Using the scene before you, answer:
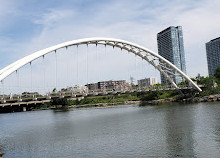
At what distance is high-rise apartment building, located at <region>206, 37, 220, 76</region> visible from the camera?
103 m

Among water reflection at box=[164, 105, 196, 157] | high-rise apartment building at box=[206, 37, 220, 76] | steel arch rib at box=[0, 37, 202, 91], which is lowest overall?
water reflection at box=[164, 105, 196, 157]

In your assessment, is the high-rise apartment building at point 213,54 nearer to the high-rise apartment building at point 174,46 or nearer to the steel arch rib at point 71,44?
the high-rise apartment building at point 174,46

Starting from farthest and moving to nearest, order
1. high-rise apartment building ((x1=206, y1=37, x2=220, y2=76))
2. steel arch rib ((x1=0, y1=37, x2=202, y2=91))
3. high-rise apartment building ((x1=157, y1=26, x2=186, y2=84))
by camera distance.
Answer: high-rise apartment building ((x1=157, y1=26, x2=186, y2=84)) < high-rise apartment building ((x1=206, y1=37, x2=220, y2=76)) < steel arch rib ((x1=0, y1=37, x2=202, y2=91))

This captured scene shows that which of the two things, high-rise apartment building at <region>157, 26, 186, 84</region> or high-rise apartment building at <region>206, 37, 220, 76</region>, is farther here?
high-rise apartment building at <region>157, 26, 186, 84</region>

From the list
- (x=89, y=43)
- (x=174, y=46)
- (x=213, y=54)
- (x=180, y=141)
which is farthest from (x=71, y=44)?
(x=213, y=54)

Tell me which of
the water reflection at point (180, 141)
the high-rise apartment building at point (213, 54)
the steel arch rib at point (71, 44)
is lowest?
the water reflection at point (180, 141)

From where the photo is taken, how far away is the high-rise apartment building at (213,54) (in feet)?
339

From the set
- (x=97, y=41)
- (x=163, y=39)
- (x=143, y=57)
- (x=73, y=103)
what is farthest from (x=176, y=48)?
(x=97, y=41)

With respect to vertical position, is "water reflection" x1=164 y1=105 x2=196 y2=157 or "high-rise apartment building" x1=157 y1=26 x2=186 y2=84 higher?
"high-rise apartment building" x1=157 y1=26 x2=186 y2=84

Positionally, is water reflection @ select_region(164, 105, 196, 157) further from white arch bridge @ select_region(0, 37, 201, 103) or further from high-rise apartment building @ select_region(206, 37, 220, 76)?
high-rise apartment building @ select_region(206, 37, 220, 76)

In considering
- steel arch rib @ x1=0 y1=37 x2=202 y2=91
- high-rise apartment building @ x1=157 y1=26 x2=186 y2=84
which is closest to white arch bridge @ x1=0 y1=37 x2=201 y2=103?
steel arch rib @ x1=0 y1=37 x2=202 y2=91

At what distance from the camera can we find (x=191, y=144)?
42.8 feet

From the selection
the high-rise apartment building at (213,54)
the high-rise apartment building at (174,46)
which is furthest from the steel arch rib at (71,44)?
the high-rise apartment building at (213,54)

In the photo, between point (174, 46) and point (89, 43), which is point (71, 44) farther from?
point (174, 46)
